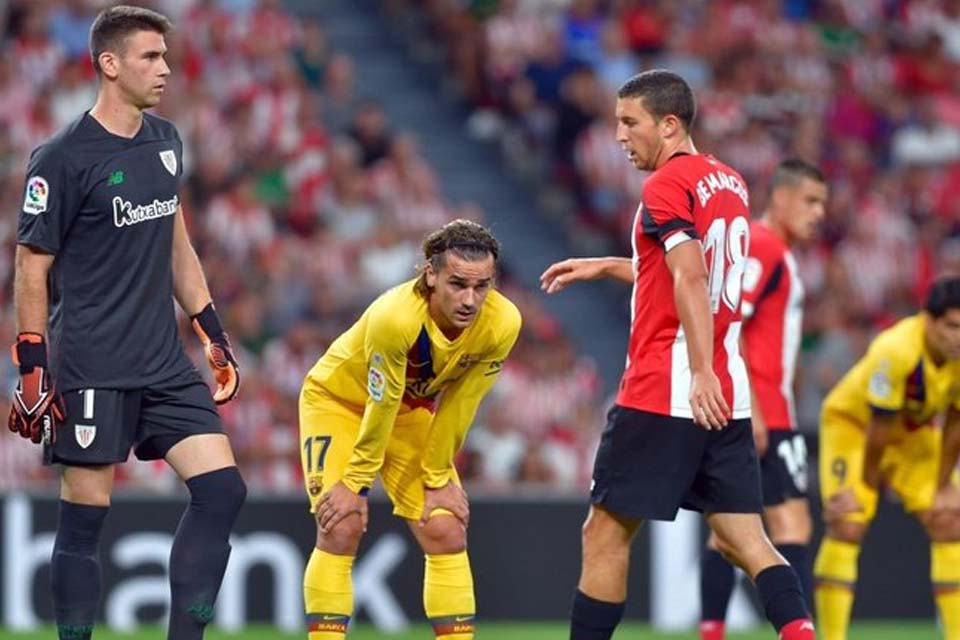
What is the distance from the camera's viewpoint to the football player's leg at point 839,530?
932 centimetres

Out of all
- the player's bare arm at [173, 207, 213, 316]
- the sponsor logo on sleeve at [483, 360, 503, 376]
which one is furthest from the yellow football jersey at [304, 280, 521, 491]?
the player's bare arm at [173, 207, 213, 316]

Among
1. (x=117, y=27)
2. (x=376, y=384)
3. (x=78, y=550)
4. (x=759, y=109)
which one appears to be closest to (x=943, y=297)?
(x=376, y=384)

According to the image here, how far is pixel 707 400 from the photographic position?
670 centimetres

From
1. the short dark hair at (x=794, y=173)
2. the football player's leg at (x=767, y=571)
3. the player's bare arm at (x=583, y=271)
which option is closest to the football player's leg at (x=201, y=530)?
the player's bare arm at (x=583, y=271)

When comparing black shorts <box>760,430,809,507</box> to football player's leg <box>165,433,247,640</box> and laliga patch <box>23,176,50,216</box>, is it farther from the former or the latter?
laliga patch <box>23,176,50,216</box>

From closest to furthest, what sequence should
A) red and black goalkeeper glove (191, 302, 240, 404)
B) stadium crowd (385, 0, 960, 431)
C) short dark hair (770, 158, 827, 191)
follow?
red and black goalkeeper glove (191, 302, 240, 404)
short dark hair (770, 158, 827, 191)
stadium crowd (385, 0, 960, 431)

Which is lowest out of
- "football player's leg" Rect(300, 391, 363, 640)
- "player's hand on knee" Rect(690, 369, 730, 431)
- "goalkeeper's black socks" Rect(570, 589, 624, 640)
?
"goalkeeper's black socks" Rect(570, 589, 624, 640)

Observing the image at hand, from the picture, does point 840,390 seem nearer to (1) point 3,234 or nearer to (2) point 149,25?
(2) point 149,25

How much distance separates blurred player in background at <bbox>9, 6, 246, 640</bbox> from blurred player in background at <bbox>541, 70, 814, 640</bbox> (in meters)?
1.35

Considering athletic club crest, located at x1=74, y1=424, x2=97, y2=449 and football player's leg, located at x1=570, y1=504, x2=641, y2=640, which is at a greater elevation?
athletic club crest, located at x1=74, y1=424, x2=97, y2=449

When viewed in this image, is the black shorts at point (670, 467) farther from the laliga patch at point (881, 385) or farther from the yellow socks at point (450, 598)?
the laliga patch at point (881, 385)

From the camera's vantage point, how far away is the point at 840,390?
380 inches

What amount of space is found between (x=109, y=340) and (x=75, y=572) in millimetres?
830

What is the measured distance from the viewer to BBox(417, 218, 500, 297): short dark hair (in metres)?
7.05
